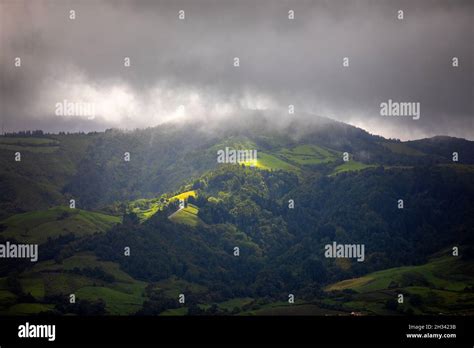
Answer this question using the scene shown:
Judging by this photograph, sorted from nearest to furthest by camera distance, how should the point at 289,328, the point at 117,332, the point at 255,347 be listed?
the point at 255,347, the point at 117,332, the point at 289,328

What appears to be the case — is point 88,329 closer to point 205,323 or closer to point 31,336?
point 31,336

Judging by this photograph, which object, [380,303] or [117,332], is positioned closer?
[117,332]

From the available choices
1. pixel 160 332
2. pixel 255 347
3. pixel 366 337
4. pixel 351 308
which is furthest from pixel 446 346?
pixel 351 308

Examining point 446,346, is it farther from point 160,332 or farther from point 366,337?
point 160,332

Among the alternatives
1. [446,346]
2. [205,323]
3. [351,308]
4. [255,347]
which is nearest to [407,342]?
[446,346]

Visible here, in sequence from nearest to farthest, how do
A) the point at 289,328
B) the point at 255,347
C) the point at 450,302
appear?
the point at 255,347 < the point at 289,328 < the point at 450,302

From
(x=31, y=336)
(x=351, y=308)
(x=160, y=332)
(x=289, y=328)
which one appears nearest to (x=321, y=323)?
(x=289, y=328)

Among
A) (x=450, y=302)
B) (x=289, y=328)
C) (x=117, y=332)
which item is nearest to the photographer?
(x=117, y=332)

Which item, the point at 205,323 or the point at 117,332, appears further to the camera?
the point at 205,323

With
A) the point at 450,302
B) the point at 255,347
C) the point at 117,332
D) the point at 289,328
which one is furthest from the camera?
the point at 450,302
